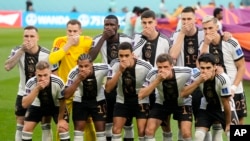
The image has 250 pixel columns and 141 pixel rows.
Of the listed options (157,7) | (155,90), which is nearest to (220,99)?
(155,90)

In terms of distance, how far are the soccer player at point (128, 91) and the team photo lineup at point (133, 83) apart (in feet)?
0.04

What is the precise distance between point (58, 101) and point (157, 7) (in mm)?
51329

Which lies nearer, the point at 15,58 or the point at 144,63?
the point at 144,63

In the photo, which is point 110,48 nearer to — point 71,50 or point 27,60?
point 71,50

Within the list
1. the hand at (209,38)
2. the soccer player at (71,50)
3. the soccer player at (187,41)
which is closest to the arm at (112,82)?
the soccer player at (71,50)

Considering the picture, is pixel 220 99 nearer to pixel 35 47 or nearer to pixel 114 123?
pixel 114 123

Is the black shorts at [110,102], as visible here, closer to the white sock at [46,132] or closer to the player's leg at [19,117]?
the white sock at [46,132]

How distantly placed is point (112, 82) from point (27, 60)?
1390 millimetres

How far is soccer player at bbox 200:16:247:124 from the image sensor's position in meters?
8.78

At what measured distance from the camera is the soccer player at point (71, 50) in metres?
9.05

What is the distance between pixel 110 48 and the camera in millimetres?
9359

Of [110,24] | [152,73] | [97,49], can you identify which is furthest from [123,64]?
[110,24]

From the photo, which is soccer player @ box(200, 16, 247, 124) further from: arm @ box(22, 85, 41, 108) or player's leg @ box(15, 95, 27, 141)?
player's leg @ box(15, 95, 27, 141)

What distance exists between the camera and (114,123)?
346 inches
